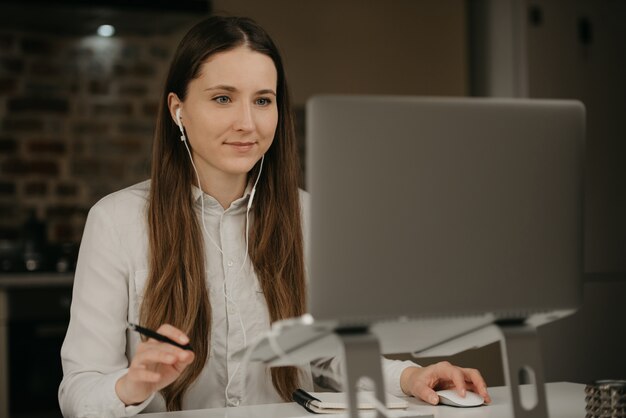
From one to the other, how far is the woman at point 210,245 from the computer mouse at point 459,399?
17 millimetres

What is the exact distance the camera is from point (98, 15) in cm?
402

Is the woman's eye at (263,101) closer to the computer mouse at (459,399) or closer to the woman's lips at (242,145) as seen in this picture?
the woman's lips at (242,145)

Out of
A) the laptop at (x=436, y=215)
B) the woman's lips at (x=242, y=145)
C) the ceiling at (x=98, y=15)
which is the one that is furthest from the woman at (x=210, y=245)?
the ceiling at (x=98, y=15)

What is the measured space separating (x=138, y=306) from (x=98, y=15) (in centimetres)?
249

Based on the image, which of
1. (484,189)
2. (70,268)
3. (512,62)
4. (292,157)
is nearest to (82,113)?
(70,268)

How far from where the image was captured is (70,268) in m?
3.96

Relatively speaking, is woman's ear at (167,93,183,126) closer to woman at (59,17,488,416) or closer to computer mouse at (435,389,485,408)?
woman at (59,17,488,416)

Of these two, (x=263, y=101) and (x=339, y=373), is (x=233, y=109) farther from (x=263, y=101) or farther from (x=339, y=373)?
(x=339, y=373)

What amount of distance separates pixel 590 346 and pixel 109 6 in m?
2.67

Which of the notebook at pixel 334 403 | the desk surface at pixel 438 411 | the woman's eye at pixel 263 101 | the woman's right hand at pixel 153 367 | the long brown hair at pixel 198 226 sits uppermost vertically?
the woman's eye at pixel 263 101

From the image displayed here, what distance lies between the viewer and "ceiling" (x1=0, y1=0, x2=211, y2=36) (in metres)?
3.85

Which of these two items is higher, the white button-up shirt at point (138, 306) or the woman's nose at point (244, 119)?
the woman's nose at point (244, 119)

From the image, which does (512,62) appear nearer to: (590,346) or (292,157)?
(590,346)

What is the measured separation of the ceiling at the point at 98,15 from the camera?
12.6ft
